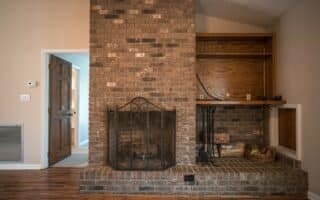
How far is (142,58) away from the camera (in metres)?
3.64

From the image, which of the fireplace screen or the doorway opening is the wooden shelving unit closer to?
the fireplace screen

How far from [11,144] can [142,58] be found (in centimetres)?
282

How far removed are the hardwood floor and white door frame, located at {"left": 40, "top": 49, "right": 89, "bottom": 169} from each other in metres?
0.30

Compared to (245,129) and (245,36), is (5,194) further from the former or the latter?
(245,36)

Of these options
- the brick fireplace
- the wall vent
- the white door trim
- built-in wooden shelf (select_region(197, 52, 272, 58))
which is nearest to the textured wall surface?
the brick fireplace

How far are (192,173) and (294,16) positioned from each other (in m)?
2.54

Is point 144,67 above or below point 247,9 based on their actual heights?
below

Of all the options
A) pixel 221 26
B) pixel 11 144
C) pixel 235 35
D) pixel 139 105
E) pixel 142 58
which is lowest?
pixel 11 144

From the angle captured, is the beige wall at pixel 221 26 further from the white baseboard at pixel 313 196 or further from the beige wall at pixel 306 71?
the white baseboard at pixel 313 196

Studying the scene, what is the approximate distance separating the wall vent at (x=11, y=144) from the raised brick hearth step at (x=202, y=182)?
1864 mm

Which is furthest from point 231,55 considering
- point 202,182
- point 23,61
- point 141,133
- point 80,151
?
point 80,151

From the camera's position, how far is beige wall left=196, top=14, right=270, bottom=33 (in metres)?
4.32

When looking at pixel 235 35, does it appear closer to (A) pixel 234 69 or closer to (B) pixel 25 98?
(A) pixel 234 69

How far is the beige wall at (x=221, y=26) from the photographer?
Answer: 14.2 feet
